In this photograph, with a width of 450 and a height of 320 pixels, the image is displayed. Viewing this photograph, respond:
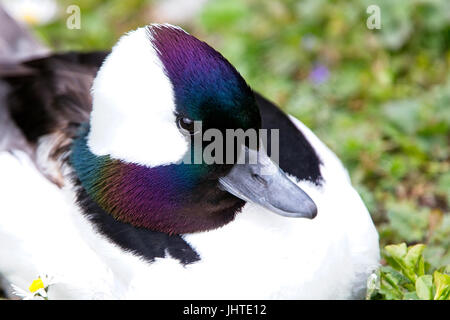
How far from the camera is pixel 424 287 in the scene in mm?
2668

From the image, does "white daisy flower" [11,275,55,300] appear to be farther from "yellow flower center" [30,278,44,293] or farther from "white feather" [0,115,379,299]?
"white feather" [0,115,379,299]

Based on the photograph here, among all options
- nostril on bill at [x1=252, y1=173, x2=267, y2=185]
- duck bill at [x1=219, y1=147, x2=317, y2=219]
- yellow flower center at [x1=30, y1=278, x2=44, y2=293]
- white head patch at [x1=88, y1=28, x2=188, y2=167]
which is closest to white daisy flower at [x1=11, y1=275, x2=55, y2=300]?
yellow flower center at [x1=30, y1=278, x2=44, y2=293]

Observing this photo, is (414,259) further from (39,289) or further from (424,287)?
(39,289)

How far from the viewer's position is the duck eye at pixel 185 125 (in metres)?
2.48

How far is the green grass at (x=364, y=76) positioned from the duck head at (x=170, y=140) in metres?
0.92

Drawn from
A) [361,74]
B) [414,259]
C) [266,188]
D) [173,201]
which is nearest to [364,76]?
[361,74]

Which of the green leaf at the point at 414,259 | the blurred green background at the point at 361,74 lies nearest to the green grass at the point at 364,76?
the blurred green background at the point at 361,74

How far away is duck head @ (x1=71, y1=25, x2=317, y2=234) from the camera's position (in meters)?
2.47

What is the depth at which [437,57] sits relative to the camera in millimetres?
4266

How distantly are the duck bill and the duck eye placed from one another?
0.70 feet
